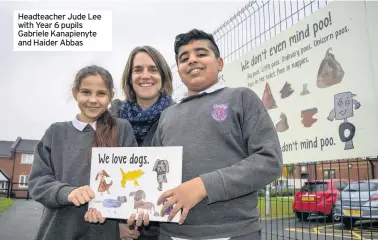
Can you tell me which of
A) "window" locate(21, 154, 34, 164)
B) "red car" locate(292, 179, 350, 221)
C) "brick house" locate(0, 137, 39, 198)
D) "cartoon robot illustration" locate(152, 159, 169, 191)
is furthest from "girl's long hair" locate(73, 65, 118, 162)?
"window" locate(21, 154, 34, 164)

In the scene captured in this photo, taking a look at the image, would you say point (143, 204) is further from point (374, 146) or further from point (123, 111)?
point (374, 146)

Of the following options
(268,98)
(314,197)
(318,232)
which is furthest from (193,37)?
(318,232)

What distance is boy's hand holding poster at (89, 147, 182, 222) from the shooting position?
1.60 meters

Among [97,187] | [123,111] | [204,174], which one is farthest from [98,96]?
[204,174]

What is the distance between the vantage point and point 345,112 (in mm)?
3121

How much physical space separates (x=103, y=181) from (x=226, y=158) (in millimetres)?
655

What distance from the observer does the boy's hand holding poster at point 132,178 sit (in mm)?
1604

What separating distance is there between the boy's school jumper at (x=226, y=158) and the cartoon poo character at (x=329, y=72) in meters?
1.86

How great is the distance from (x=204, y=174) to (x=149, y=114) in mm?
926

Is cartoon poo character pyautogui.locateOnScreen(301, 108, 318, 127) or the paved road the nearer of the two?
cartoon poo character pyautogui.locateOnScreen(301, 108, 318, 127)

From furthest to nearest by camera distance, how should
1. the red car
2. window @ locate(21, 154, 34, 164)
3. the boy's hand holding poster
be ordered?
window @ locate(21, 154, 34, 164), the red car, the boy's hand holding poster

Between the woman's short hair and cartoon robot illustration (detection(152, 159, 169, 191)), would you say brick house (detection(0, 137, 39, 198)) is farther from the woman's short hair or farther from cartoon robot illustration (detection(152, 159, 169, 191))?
cartoon robot illustration (detection(152, 159, 169, 191))

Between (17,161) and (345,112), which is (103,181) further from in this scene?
(17,161)

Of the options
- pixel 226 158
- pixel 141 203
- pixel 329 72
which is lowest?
pixel 141 203
